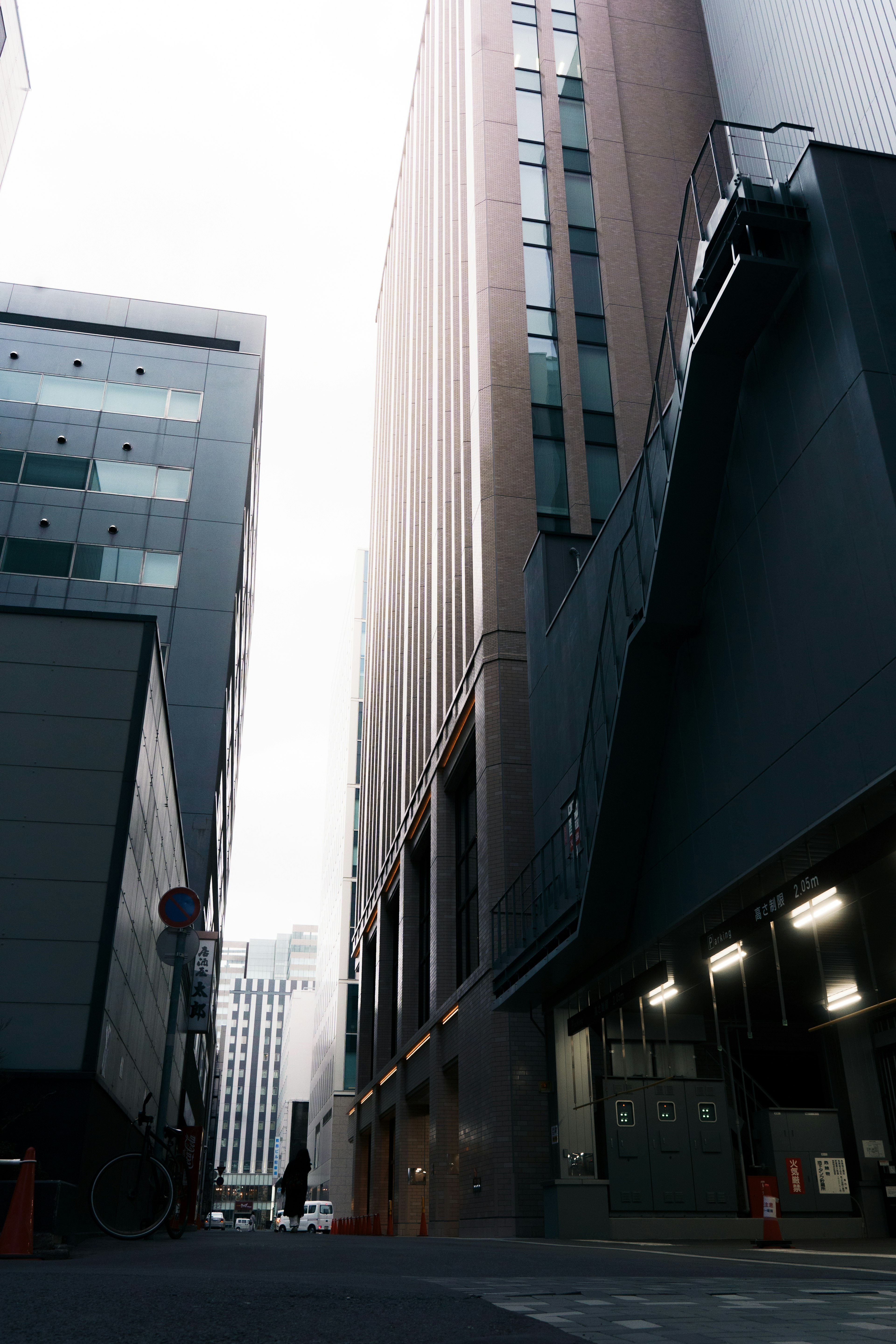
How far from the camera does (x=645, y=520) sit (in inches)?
592

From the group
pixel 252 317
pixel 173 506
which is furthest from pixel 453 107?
pixel 173 506

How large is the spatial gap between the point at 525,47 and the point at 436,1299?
1627 inches

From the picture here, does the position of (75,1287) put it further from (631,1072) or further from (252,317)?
(252,317)

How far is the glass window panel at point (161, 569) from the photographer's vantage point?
3956 cm

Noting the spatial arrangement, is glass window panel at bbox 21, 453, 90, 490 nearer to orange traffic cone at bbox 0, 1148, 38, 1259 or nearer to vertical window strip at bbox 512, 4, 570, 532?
vertical window strip at bbox 512, 4, 570, 532

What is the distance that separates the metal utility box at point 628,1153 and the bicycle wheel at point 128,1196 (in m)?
8.36

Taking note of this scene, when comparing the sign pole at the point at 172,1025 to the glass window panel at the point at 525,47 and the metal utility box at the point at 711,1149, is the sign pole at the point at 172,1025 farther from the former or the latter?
the glass window panel at the point at 525,47

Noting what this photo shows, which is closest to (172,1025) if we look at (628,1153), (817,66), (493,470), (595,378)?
(628,1153)

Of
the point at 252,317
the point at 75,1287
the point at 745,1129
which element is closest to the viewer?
the point at 75,1287

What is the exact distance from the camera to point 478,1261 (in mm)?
8781

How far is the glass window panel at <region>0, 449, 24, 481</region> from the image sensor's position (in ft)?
133

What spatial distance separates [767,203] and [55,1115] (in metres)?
13.1

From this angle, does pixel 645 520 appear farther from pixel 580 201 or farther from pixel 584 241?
pixel 580 201


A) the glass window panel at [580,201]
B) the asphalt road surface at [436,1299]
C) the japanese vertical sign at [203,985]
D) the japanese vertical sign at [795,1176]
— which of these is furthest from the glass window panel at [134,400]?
the asphalt road surface at [436,1299]
